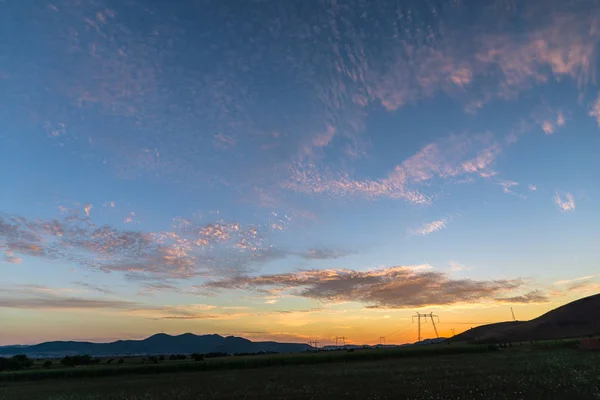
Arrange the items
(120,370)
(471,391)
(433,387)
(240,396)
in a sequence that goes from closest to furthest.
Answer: (471,391) → (433,387) → (240,396) → (120,370)

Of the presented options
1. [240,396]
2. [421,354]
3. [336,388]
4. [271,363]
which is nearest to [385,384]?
[336,388]

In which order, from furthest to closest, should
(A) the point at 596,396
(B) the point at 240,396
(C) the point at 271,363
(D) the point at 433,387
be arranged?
(C) the point at 271,363 → (B) the point at 240,396 → (D) the point at 433,387 → (A) the point at 596,396

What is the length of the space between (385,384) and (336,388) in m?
5.64

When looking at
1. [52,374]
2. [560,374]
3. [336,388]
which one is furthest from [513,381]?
[52,374]

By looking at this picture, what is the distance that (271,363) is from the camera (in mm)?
107625

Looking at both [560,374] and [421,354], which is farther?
[421,354]

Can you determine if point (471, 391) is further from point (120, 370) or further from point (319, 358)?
point (120, 370)

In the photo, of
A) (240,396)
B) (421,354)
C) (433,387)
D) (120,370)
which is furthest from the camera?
(421,354)

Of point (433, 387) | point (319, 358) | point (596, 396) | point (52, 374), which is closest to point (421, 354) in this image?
point (319, 358)

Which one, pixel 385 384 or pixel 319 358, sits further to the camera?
pixel 319 358

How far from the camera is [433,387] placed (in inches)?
1453

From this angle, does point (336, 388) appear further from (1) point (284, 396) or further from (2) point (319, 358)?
(2) point (319, 358)

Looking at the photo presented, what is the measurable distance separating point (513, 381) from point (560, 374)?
320 inches

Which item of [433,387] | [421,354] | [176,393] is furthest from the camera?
[421,354]
